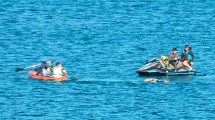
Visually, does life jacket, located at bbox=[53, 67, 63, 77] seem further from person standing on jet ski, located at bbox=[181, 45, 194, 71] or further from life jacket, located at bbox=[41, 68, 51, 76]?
person standing on jet ski, located at bbox=[181, 45, 194, 71]

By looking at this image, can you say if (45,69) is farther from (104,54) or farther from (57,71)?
(104,54)

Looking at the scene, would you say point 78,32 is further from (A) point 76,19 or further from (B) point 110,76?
(B) point 110,76

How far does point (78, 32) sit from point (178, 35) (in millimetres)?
8605

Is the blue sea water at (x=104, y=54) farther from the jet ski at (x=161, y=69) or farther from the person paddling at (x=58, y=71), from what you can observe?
the jet ski at (x=161, y=69)

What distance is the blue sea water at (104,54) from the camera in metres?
94.6

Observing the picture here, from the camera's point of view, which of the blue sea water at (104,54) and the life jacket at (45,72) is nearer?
the blue sea water at (104,54)

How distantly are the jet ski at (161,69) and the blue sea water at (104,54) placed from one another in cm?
87

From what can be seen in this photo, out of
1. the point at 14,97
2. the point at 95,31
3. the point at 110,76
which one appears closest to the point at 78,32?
the point at 95,31

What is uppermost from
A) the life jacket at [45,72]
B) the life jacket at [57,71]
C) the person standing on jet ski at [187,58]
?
the person standing on jet ski at [187,58]

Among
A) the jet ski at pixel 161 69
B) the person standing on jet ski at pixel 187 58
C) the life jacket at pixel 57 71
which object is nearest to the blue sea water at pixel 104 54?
the life jacket at pixel 57 71

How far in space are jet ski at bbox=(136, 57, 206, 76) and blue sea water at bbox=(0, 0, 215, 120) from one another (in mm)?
→ 871

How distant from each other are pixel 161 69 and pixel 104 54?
13.3 meters

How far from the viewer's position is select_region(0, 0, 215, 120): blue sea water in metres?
94.6

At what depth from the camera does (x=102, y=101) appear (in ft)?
317
